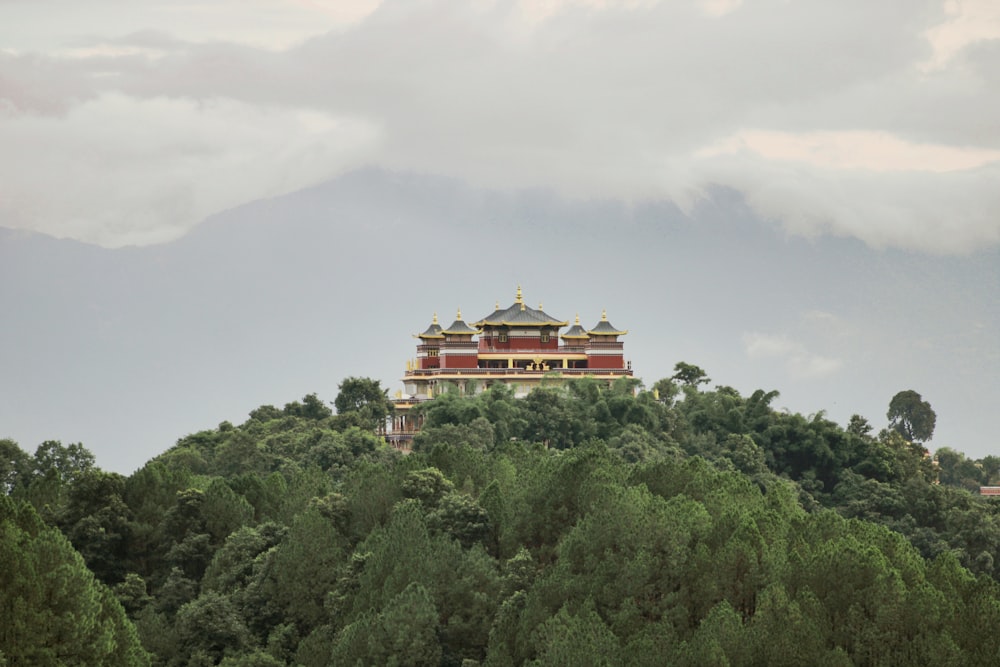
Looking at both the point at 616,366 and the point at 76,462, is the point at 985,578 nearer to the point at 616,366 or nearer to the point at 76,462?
the point at 76,462

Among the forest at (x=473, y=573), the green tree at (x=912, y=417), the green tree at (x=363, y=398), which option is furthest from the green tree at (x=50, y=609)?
the green tree at (x=912, y=417)

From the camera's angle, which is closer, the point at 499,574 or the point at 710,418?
the point at 499,574

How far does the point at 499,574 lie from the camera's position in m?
46.2

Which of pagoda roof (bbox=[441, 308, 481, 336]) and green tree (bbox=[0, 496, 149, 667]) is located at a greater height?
pagoda roof (bbox=[441, 308, 481, 336])

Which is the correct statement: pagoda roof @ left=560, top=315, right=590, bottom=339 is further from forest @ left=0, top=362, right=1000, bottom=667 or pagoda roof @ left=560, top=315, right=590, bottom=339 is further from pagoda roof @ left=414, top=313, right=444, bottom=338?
forest @ left=0, top=362, right=1000, bottom=667

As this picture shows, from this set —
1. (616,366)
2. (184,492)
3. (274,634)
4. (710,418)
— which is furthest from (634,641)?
(616,366)

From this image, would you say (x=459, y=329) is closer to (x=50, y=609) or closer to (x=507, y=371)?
(x=507, y=371)

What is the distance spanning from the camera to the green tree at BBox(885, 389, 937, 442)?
350ft

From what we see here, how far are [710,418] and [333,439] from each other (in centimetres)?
1814

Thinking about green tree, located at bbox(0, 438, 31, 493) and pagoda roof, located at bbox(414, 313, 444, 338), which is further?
pagoda roof, located at bbox(414, 313, 444, 338)

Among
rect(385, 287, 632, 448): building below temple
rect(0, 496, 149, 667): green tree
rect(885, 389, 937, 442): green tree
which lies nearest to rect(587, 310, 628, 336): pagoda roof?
rect(385, 287, 632, 448): building below temple

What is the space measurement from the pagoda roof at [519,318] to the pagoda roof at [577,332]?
2.59 ft

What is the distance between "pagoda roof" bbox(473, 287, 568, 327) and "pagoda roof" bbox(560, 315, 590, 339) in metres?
0.79

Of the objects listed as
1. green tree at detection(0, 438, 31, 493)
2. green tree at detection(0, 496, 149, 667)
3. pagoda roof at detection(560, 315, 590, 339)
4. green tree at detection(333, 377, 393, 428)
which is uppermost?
pagoda roof at detection(560, 315, 590, 339)
